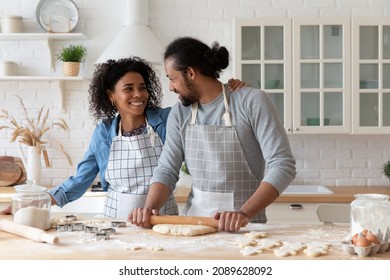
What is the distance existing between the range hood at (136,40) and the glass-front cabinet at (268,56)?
0.62m

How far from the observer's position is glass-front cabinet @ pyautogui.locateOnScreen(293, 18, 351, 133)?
15.0 ft

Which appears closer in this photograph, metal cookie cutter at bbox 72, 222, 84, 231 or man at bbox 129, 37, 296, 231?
metal cookie cutter at bbox 72, 222, 84, 231

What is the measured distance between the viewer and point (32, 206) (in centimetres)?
243

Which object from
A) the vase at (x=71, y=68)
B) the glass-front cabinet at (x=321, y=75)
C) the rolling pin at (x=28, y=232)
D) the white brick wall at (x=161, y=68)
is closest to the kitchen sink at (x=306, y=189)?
the white brick wall at (x=161, y=68)

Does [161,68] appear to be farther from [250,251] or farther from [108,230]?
[250,251]

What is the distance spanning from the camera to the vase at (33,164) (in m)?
4.83

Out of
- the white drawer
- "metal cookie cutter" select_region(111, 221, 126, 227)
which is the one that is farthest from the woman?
the white drawer

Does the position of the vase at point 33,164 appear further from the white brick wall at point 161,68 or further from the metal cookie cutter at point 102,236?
the metal cookie cutter at point 102,236

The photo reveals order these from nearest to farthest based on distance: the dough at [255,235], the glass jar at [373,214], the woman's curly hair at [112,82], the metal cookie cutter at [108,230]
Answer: the glass jar at [373,214] < the dough at [255,235] < the metal cookie cutter at [108,230] < the woman's curly hair at [112,82]

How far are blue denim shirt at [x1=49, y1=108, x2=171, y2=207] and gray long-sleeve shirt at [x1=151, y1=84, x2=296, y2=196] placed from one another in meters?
0.20

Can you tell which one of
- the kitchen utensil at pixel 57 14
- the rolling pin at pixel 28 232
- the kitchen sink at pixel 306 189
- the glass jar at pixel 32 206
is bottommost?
the kitchen sink at pixel 306 189

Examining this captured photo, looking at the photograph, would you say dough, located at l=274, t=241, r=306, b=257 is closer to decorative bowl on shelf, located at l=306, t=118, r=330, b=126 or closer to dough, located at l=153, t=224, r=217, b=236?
dough, located at l=153, t=224, r=217, b=236

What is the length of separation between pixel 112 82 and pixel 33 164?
1.99 meters
